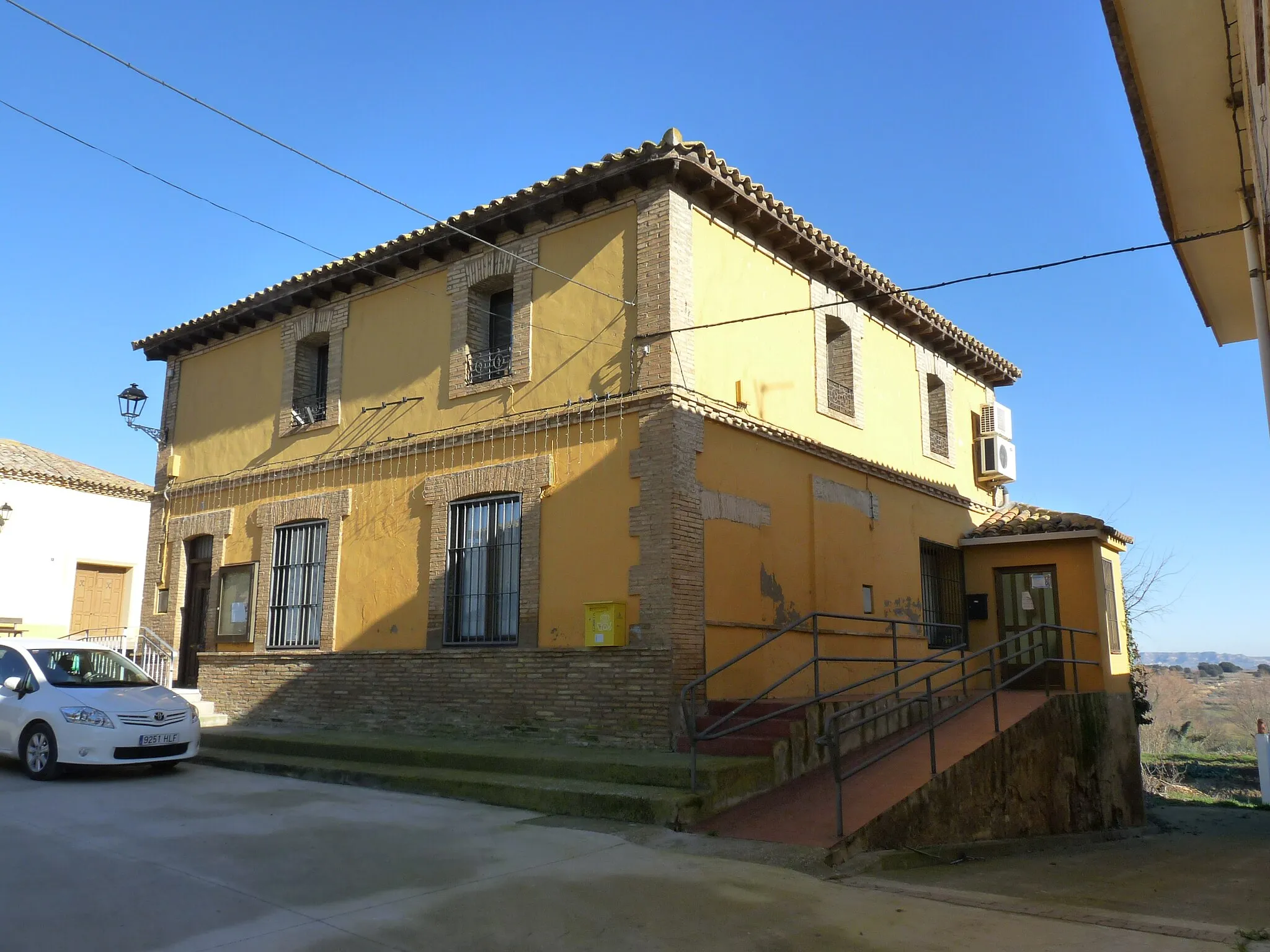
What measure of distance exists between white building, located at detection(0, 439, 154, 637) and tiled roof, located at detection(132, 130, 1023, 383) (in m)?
7.14

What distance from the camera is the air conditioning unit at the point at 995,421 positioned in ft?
56.3

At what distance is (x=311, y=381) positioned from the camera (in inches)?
581

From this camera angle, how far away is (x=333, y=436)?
Result: 1375cm

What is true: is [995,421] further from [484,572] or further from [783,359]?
[484,572]

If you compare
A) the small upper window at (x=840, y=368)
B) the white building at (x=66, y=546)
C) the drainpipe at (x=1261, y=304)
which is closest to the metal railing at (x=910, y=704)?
the drainpipe at (x=1261, y=304)

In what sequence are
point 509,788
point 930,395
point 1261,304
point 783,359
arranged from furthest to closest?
point 930,395
point 783,359
point 509,788
point 1261,304

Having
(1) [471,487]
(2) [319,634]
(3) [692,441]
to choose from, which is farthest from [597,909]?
(2) [319,634]

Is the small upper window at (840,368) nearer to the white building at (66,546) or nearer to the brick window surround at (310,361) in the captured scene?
the brick window surround at (310,361)

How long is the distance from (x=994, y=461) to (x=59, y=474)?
67.1 ft

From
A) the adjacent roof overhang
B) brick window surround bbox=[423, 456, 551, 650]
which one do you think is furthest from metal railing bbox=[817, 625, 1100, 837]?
the adjacent roof overhang

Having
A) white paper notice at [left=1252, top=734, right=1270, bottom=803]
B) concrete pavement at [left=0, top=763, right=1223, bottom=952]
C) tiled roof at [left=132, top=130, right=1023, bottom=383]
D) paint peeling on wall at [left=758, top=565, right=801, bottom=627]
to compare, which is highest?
Answer: tiled roof at [left=132, top=130, right=1023, bottom=383]

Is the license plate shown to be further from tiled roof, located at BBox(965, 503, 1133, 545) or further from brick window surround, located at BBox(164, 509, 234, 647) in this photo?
tiled roof, located at BBox(965, 503, 1133, 545)

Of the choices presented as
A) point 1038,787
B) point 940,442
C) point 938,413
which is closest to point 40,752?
point 1038,787

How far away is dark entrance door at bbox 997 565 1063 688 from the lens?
14.8 metres
